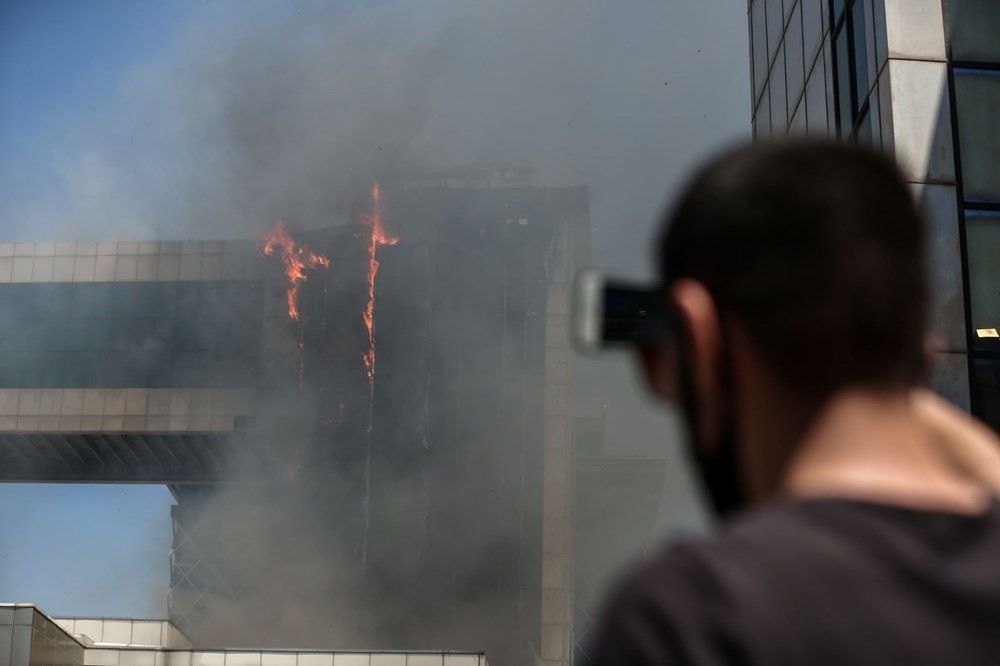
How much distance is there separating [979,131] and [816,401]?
1164 centimetres

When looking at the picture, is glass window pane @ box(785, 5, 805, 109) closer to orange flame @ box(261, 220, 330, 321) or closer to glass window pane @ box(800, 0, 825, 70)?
glass window pane @ box(800, 0, 825, 70)

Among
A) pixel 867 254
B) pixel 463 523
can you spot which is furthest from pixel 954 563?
pixel 463 523

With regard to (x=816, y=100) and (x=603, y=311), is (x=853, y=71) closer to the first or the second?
(x=816, y=100)

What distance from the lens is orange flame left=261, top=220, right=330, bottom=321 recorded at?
5653 centimetres

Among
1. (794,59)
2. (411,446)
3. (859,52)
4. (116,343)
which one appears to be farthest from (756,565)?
(116,343)

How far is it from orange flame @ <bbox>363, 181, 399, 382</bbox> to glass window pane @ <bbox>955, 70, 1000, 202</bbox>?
45.9m

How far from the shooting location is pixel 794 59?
15406 millimetres

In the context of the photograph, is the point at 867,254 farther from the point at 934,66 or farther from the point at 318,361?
the point at 318,361

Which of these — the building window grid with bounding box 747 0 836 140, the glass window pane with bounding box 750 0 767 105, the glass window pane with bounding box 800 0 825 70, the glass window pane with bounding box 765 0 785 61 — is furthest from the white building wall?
the glass window pane with bounding box 750 0 767 105

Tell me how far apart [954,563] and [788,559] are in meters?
0.13

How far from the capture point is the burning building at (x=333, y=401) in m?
53.3

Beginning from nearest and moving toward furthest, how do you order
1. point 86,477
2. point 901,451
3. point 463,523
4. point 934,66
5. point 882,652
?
1. point 882,652
2. point 901,451
3. point 934,66
4. point 463,523
5. point 86,477

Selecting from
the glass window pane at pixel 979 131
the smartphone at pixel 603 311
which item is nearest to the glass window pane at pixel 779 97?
the glass window pane at pixel 979 131

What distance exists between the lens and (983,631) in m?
0.85
